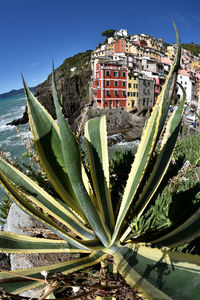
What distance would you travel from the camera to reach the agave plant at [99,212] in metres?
0.77

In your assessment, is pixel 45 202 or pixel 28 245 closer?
pixel 28 245

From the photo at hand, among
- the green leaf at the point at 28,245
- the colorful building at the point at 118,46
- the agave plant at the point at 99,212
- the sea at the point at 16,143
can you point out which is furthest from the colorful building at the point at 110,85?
the green leaf at the point at 28,245

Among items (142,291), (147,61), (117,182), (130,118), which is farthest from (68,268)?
→ (147,61)

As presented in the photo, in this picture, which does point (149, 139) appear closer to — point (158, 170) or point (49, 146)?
point (158, 170)

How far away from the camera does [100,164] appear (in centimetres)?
125

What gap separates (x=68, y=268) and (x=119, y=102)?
2478 centimetres

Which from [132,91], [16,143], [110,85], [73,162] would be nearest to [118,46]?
[132,91]

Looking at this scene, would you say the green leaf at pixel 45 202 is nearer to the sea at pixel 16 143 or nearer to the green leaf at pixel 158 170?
the sea at pixel 16 143

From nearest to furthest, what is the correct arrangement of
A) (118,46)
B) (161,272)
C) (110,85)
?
(161,272)
(110,85)
(118,46)

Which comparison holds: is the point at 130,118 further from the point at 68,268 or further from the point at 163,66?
the point at 68,268

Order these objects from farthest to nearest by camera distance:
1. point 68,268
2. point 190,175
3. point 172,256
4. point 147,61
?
point 147,61, point 190,175, point 68,268, point 172,256

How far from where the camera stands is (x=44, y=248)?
1085mm

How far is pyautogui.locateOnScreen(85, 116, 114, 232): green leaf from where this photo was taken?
3.93ft

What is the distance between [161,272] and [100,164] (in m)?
0.65
